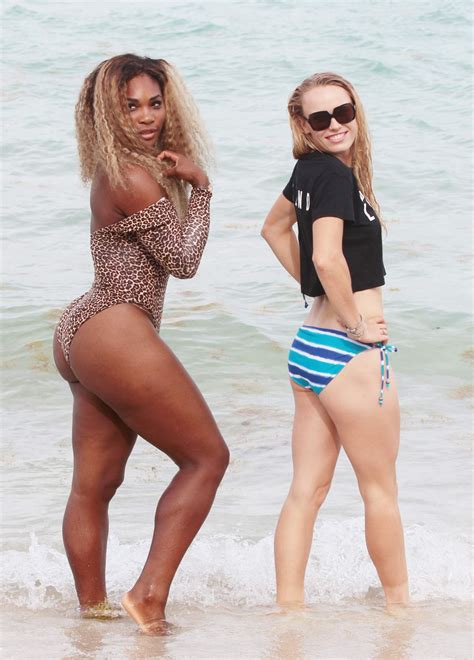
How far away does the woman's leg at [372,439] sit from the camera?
3461 mm

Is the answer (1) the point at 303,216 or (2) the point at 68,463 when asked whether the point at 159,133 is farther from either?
(2) the point at 68,463

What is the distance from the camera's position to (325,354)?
3516mm

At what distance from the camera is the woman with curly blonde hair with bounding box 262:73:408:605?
3400 millimetres

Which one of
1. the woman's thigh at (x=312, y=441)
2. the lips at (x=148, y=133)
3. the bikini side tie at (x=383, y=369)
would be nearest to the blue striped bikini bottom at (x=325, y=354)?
the bikini side tie at (x=383, y=369)

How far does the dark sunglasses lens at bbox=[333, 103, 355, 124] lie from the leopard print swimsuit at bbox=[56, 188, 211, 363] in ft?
1.72

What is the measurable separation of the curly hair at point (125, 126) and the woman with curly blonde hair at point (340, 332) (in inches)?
15.3

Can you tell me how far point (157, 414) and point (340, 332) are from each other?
2.30 ft

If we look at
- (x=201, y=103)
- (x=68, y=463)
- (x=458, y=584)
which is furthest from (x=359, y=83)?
(x=458, y=584)

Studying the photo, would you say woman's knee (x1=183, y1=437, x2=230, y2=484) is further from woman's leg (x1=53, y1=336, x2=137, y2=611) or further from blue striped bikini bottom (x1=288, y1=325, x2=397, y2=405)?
blue striped bikini bottom (x1=288, y1=325, x2=397, y2=405)

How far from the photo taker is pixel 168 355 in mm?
3473

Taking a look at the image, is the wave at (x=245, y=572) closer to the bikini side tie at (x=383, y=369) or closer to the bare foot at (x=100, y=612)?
the bare foot at (x=100, y=612)

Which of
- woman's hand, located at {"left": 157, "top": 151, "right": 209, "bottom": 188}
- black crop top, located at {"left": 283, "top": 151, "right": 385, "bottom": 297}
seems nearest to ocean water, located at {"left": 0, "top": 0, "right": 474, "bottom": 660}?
black crop top, located at {"left": 283, "top": 151, "right": 385, "bottom": 297}

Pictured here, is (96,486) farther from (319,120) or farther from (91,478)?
(319,120)

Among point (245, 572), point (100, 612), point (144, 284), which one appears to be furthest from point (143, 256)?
point (245, 572)
